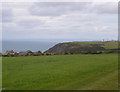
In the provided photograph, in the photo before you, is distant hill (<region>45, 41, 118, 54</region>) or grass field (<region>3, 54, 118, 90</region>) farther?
distant hill (<region>45, 41, 118, 54</region>)

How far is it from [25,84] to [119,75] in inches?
244

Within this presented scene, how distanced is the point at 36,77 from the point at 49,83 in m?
1.56

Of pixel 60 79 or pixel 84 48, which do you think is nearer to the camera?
pixel 60 79

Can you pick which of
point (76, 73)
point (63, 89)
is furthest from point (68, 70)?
point (63, 89)

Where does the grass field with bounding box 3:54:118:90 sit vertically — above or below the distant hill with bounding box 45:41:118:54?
below

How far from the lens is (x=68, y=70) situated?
15805 mm

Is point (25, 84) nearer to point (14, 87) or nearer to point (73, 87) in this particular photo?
point (14, 87)

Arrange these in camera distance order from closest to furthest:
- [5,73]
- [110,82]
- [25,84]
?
1. [25,84]
2. [110,82]
3. [5,73]

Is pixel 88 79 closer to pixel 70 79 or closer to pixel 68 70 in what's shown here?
pixel 70 79

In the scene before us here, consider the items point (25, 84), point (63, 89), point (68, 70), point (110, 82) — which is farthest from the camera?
point (68, 70)

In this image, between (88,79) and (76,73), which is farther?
(76,73)

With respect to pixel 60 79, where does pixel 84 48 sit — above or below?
above

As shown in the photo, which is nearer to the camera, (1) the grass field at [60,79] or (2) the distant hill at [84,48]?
(1) the grass field at [60,79]

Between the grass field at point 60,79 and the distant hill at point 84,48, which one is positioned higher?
the distant hill at point 84,48
